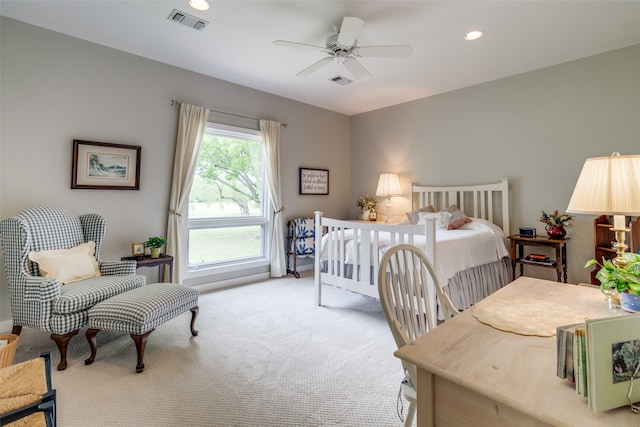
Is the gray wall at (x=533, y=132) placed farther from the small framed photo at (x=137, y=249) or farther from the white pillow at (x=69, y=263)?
the white pillow at (x=69, y=263)

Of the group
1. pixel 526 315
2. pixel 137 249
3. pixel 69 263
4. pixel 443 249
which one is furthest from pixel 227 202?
pixel 526 315

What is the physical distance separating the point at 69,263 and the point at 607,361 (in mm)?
3200

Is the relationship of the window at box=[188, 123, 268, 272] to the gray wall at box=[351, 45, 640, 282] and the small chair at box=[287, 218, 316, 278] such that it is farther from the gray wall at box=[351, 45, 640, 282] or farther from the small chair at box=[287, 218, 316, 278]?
the gray wall at box=[351, 45, 640, 282]

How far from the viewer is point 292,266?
15.8 feet

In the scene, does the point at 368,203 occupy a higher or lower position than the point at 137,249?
higher

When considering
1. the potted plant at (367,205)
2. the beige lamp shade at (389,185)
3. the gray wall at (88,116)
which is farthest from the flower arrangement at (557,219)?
the gray wall at (88,116)

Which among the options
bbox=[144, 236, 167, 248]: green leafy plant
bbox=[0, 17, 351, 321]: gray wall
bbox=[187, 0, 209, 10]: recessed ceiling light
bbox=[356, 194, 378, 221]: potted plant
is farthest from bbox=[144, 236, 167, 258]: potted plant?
bbox=[356, 194, 378, 221]: potted plant

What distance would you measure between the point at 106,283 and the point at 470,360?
8.66 feet

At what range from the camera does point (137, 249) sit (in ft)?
10.4

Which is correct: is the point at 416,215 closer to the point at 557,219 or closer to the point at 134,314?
the point at 557,219

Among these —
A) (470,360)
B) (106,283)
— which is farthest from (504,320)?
(106,283)

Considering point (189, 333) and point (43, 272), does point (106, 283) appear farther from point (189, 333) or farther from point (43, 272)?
point (189, 333)

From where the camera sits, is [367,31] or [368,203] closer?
[367,31]

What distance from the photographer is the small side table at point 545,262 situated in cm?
317
